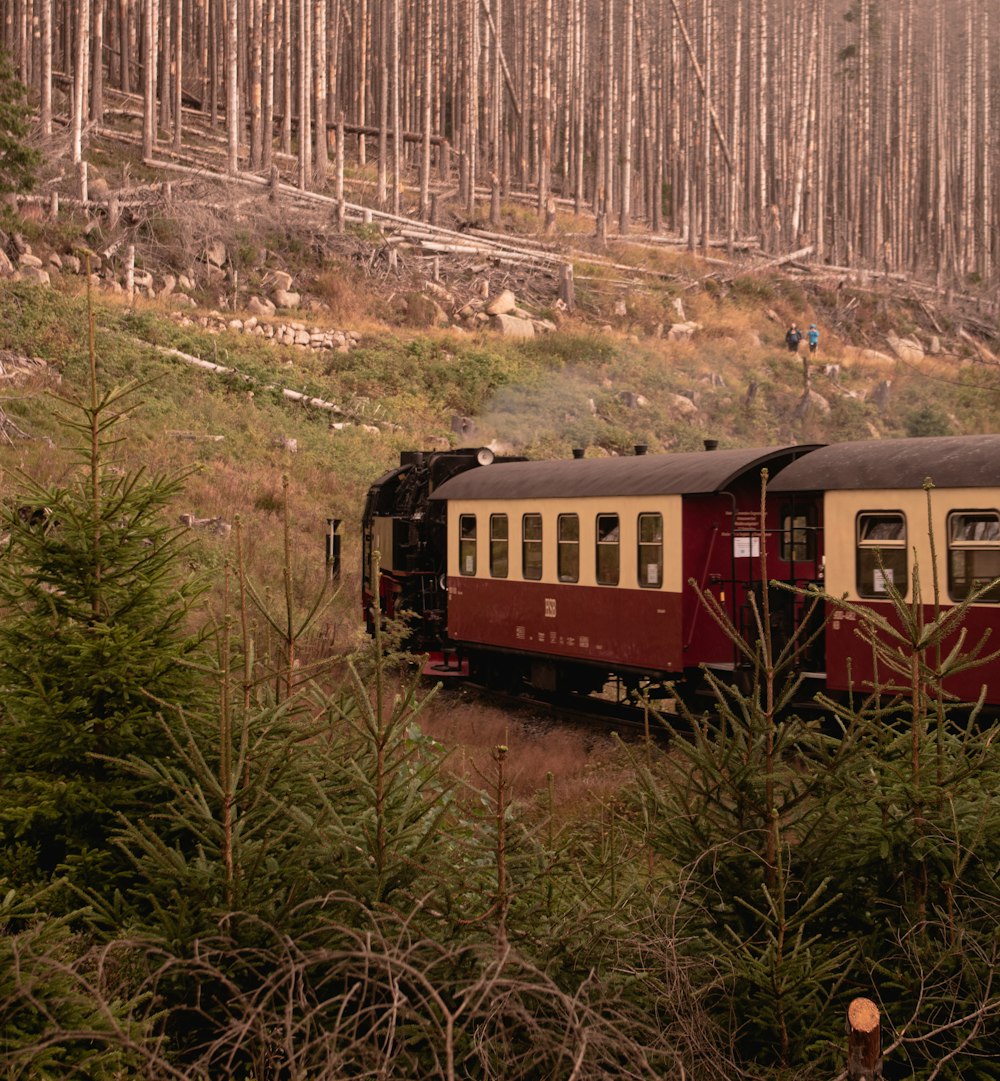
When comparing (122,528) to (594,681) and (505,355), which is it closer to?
(594,681)

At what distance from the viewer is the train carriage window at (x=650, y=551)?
44.7 feet

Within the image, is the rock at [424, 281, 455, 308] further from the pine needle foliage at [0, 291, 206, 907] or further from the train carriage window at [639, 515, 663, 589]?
the pine needle foliage at [0, 291, 206, 907]

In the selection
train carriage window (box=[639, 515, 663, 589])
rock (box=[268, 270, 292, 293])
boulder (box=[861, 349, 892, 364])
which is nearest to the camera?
train carriage window (box=[639, 515, 663, 589])

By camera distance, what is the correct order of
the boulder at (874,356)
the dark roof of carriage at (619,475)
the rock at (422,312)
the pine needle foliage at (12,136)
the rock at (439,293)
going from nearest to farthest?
the dark roof of carriage at (619,475), the pine needle foliage at (12,136), the rock at (422,312), the rock at (439,293), the boulder at (874,356)

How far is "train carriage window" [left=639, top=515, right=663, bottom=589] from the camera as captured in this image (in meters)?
13.6

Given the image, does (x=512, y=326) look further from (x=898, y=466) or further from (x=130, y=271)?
(x=898, y=466)

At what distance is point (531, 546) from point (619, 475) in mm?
2004

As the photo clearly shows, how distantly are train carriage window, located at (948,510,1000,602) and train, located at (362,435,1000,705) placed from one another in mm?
14

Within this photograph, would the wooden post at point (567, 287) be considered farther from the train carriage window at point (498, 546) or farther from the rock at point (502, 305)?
the train carriage window at point (498, 546)

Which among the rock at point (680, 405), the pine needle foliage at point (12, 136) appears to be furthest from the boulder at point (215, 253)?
the rock at point (680, 405)

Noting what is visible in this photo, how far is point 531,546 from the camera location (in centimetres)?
1595

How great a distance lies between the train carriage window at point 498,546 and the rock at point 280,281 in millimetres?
21765

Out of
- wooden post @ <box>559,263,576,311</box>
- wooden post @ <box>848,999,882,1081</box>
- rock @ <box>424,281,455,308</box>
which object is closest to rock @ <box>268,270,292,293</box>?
rock @ <box>424,281,455,308</box>

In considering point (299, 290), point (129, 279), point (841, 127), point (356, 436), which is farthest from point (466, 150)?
point (841, 127)
